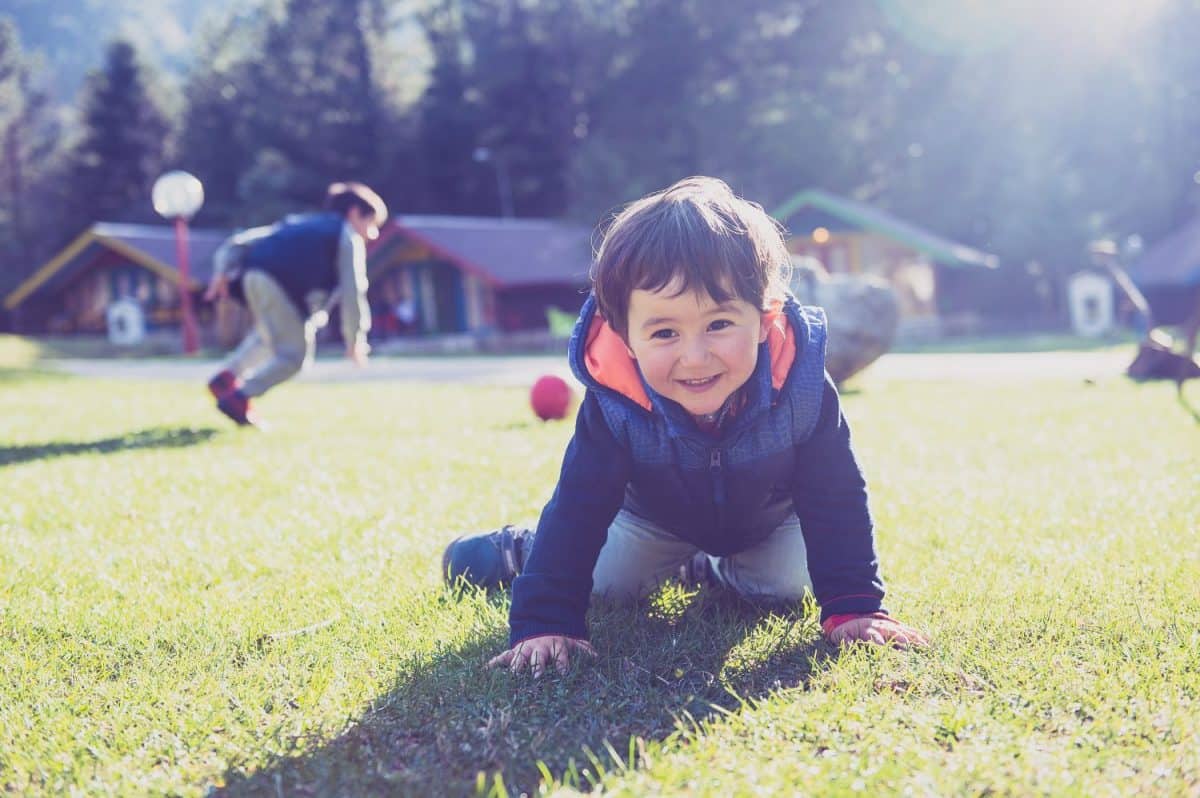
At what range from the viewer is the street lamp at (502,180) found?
132 ft

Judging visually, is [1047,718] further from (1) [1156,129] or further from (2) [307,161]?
(2) [307,161]

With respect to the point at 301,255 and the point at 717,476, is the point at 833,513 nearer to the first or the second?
the point at 717,476

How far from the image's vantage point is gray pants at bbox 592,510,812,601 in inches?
117

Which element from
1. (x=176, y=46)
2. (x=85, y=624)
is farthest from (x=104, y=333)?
(x=176, y=46)

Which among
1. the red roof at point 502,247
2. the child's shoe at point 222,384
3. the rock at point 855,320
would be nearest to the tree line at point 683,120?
the red roof at point 502,247

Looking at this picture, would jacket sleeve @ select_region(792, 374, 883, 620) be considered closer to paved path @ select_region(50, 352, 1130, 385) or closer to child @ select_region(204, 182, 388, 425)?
child @ select_region(204, 182, 388, 425)

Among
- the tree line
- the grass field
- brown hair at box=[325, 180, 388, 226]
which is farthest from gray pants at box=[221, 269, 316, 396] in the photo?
the tree line

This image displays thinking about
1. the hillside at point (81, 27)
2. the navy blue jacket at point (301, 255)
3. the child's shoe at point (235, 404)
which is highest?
the hillside at point (81, 27)

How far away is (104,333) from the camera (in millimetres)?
35562

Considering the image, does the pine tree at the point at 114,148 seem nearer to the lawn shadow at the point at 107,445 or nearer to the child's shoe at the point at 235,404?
the lawn shadow at the point at 107,445

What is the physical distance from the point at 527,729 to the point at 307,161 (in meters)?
42.9

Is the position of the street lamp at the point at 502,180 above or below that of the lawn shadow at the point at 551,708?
above

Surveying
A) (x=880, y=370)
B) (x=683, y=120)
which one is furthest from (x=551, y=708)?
(x=683, y=120)

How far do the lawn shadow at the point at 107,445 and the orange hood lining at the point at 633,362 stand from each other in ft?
15.0
